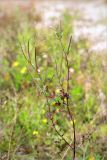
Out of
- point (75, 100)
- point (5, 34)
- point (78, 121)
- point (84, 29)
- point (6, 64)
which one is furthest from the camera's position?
point (84, 29)

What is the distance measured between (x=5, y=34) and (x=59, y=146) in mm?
2767

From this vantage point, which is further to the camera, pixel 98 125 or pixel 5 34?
pixel 5 34

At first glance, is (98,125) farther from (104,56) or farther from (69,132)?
(104,56)

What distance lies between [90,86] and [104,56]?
71 centimetres

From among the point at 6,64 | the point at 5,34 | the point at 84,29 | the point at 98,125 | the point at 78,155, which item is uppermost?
the point at 84,29

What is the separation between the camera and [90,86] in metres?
4.00

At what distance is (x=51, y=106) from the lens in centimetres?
356

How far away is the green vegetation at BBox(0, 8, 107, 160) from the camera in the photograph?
9.96 feet

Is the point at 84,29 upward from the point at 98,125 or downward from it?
upward

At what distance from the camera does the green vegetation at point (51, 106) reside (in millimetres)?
3037

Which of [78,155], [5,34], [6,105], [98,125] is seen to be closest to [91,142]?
[78,155]

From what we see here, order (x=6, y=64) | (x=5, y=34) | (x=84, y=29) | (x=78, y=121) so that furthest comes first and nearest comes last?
(x=84, y=29) → (x=5, y=34) → (x=6, y=64) → (x=78, y=121)

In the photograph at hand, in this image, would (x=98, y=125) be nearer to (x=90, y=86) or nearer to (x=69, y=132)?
(x=69, y=132)

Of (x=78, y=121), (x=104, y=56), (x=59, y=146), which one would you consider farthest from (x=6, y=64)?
(x=59, y=146)
